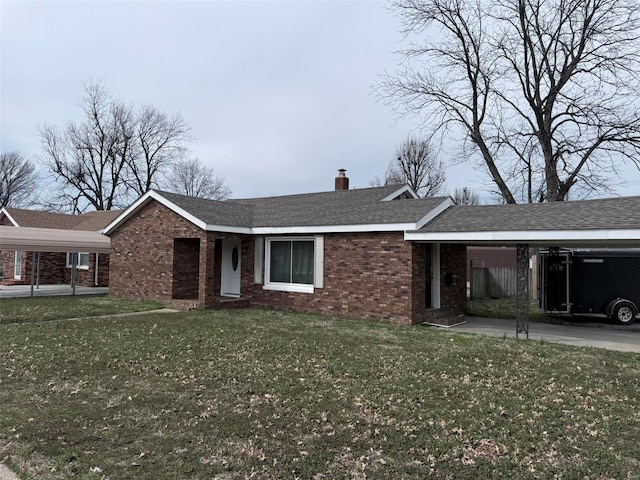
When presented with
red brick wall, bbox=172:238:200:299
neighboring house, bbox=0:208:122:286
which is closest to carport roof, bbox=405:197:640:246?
red brick wall, bbox=172:238:200:299

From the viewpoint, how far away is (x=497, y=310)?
15.6 meters

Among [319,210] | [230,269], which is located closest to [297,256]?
[319,210]

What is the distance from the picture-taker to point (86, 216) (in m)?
27.9

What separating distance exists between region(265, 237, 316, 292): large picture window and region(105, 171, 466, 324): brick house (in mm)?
33

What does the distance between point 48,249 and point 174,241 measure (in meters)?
6.64

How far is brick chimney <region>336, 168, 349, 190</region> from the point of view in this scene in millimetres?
21234

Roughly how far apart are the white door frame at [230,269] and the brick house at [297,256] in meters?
0.04

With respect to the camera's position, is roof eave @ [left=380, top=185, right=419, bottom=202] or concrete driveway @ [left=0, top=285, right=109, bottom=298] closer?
roof eave @ [left=380, top=185, right=419, bottom=202]

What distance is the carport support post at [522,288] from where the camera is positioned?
9.91 metres

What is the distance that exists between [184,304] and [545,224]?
1028 centimetres

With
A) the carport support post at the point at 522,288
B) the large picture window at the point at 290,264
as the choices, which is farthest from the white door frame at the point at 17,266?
the carport support post at the point at 522,288

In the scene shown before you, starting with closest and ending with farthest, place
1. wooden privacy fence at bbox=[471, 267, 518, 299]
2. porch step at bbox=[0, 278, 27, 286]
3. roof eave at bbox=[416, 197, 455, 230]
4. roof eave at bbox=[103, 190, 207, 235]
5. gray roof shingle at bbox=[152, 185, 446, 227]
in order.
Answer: roof eave at bbox=[416, 197, 455, 230] → gray roof shingle at bbox=[152, 185, 446, 227] → roof eave at bbox=[103, 190, 207, 235] → wooden privacy fence at bbox=[471, 267, 518, 299] → porch step at bbox=[0, 278, 27, 286]

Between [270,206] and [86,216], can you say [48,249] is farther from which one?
[86,216]

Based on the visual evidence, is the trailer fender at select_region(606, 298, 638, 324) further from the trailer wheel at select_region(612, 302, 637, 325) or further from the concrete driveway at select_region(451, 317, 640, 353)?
the concrete driveway at select_region(451, 317, 640, 353)
